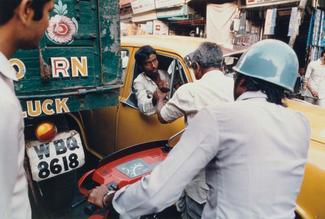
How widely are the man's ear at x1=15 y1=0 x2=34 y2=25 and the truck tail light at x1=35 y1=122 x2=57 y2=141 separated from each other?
1.70 m

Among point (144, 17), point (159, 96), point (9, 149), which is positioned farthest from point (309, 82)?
point (144, 17)

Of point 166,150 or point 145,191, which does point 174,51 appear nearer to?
point 166,150

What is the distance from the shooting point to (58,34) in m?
2.44

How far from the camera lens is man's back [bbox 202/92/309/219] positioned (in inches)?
47.3

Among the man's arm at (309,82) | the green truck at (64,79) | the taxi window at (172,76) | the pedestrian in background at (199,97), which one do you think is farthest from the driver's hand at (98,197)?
the man's arm at (309,82)

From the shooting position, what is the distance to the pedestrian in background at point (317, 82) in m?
6.78

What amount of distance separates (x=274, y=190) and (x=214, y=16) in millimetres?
10217

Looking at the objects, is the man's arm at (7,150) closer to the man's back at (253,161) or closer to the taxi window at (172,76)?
the man's back at (253,161)

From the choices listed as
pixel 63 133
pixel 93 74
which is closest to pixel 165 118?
pixel 93 74

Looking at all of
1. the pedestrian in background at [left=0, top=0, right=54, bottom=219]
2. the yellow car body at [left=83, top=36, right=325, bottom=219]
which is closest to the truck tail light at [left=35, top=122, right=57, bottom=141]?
the yellow car body at [left=83, top=36, right=325, bottom=219]

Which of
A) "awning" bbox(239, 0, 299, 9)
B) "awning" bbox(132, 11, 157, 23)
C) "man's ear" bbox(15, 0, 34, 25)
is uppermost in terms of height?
"awning" bbox(239, 0, 299, 9)

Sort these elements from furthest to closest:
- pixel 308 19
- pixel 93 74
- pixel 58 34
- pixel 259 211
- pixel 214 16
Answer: pixel 214 16 < pixel 308 19 < pixel 93 74 < pixel 58 34 < pixel 259 211

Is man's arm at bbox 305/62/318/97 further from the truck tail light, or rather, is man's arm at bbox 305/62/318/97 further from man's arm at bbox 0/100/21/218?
man's arm at bbox 0/100/21/218

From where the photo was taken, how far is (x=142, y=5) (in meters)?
15.7
